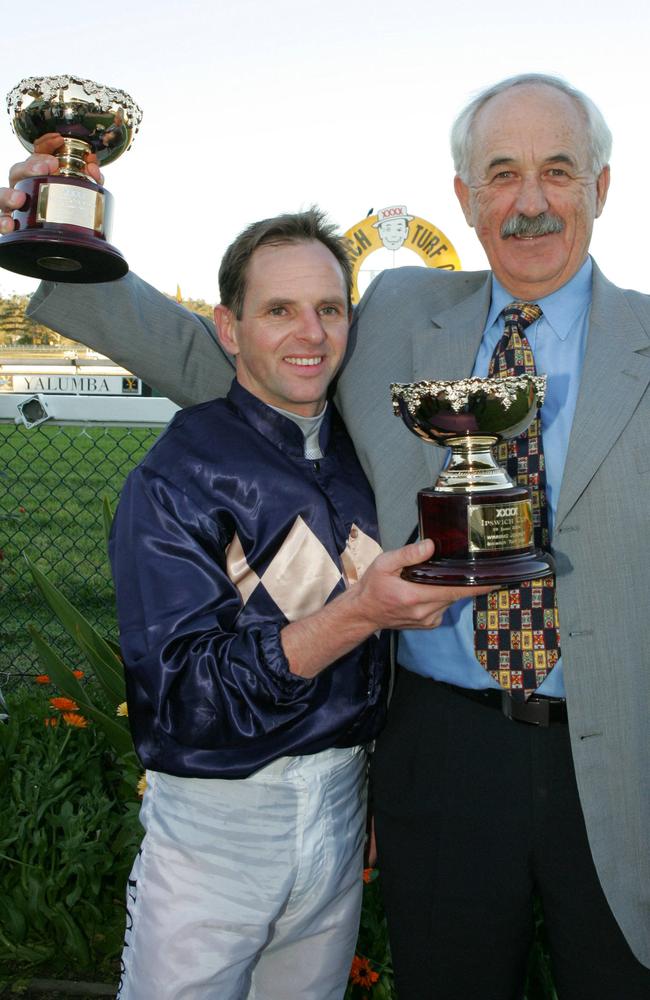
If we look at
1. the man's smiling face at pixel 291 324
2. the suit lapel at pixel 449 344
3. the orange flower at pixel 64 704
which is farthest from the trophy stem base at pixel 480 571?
the orange flower at pixel 64 704

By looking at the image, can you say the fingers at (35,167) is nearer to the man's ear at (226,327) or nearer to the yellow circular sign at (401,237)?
the man's ear at (226,327)

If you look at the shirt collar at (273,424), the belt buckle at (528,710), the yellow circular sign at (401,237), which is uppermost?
the yellow circular sign at (401,237)

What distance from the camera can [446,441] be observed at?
1.97 m

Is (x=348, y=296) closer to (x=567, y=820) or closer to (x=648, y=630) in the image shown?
(x=648, y=630)

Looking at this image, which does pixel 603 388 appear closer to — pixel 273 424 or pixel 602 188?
pixel 602 188

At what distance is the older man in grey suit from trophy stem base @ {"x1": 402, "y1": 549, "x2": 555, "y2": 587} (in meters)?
0.26

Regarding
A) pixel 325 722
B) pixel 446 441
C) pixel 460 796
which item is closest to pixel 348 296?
pixel 446 441

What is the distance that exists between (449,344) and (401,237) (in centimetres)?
1109

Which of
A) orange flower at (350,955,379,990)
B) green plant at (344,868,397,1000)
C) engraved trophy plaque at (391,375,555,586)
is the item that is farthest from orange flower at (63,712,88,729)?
engraved trophy plaque at (391,375,555,586)

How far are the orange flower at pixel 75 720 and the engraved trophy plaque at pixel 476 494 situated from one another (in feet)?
7.46

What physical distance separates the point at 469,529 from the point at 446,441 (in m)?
0.23

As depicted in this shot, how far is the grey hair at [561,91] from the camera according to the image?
2.34 meters

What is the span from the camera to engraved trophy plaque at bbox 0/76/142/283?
240 centimetres

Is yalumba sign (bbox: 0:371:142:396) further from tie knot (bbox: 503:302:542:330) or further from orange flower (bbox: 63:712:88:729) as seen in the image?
tie knot (bbox: 503:302:542:330)
